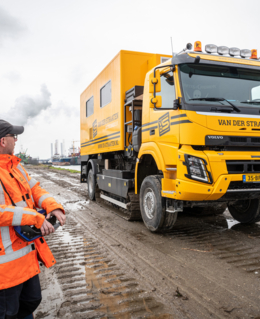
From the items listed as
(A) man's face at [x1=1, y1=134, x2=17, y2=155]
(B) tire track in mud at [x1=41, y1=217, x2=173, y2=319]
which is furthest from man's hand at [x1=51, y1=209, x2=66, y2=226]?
(B) tire track in mud at [x1=41, y1=217, x2=173, y2=319]

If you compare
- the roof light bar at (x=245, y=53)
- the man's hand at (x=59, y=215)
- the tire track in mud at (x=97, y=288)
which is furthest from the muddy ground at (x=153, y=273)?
the roof light bar at (x=245, y=53)

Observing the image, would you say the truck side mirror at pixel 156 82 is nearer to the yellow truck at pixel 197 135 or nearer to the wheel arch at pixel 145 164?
the yellow truck at pixel 197 135

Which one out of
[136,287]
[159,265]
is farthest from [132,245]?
[136,287]

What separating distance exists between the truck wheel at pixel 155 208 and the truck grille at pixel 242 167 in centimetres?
131

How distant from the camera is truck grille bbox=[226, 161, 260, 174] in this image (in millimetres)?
4316

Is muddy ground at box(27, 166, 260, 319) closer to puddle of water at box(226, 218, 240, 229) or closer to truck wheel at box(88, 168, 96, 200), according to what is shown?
puddle of water at box(226, 218, 240, 229)

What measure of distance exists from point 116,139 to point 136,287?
174 inches

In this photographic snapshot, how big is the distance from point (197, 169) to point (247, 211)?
98.6 inches

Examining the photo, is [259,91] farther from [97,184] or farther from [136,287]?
[97,184]

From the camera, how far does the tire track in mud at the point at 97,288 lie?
2646 millimetres

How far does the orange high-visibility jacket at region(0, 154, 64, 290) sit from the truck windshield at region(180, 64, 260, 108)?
10.5 ft

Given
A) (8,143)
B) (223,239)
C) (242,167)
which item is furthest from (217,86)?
(8,143)

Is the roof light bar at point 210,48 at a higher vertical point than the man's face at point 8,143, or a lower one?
higher

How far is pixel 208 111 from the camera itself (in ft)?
14.4
